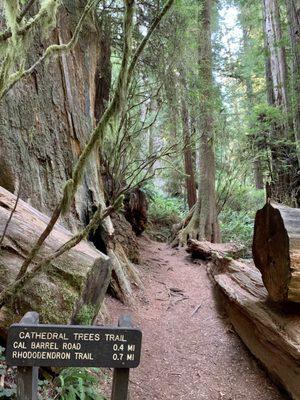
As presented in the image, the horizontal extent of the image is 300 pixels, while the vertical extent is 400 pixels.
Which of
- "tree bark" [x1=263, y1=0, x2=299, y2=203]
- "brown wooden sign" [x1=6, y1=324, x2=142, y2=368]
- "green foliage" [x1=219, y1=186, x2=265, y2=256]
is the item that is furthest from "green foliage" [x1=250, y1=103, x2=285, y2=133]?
"brown wooden sign" [x1=6, y1=324, x2=142, y2=368]

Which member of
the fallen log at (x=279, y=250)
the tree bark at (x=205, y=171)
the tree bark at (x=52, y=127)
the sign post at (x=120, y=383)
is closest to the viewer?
the sign post at (x=120, y=383)

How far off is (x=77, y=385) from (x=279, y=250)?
2636 mm

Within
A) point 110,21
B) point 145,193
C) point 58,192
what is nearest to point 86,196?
point 58,192

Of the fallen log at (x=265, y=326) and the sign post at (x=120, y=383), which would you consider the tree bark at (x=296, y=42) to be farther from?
the sign post at (x=120, y=383)

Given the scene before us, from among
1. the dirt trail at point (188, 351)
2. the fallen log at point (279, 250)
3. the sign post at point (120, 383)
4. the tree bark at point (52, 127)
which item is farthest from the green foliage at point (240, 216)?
the sign post at point (120, 383)

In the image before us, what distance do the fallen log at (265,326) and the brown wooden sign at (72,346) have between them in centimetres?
203

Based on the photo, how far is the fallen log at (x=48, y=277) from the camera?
3.36 meters

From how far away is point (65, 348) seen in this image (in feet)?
7.68

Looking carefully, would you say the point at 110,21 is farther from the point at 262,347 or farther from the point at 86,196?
the point at 262,347

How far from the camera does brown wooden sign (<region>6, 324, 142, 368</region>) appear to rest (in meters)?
2.31

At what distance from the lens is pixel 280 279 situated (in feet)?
12.9

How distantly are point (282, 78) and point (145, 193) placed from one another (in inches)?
253

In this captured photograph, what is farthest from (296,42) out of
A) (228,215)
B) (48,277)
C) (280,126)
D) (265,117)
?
(228,215)

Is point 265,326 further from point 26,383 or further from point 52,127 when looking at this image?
point 52,127
